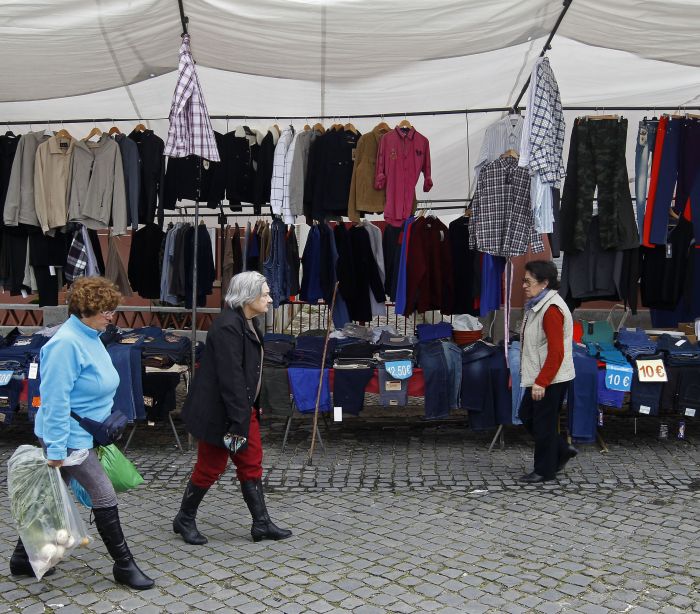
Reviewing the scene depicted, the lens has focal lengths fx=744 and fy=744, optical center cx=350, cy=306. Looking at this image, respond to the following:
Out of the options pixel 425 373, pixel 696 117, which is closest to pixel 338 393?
pixel 425 373

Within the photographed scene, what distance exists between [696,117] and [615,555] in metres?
4.15

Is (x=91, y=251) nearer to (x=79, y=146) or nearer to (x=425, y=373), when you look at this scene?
(x=79, y=146)

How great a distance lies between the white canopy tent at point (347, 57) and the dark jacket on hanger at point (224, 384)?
2.83m

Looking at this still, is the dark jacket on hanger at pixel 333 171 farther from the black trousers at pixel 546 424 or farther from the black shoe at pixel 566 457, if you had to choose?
the black shoe at pixel 566 457

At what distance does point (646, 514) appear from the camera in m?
4.93

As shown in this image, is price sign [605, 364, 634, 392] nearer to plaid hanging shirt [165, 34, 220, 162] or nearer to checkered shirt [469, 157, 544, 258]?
checkered shirt [469, 157, 544, 258]

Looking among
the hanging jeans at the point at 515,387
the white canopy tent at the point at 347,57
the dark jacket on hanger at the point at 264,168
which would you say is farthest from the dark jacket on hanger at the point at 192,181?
the hanging jeans at the point at 515,387

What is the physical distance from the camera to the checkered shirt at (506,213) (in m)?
6.31

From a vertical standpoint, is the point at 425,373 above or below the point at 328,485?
above

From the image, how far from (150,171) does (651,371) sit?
484cm

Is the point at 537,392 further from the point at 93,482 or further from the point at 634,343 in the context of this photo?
the point at 93,482

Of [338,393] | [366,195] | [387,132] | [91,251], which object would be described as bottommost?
[338,393]

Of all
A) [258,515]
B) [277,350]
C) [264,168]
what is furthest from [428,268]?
[258,515]

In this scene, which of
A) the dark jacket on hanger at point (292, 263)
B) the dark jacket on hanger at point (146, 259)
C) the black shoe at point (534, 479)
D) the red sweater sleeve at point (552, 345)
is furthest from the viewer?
the dark jacket on hanger at point (146, 259)
